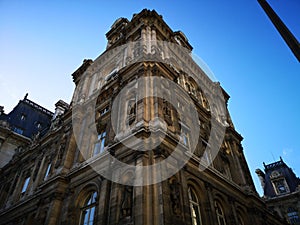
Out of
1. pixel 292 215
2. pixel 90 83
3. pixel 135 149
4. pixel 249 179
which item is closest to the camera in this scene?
pixel 135 149

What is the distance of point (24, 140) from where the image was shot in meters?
35.0

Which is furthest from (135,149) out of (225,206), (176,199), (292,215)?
(292,215)

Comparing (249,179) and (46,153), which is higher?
(46,153)

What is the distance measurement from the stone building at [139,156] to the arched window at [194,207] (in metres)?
0.05

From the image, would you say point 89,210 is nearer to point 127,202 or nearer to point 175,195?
point 127,202

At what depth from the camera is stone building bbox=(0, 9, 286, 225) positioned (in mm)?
11391

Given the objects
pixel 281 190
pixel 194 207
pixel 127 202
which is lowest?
pixel 127 202

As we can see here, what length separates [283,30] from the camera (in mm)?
5406

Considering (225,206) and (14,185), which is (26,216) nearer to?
(14,185)

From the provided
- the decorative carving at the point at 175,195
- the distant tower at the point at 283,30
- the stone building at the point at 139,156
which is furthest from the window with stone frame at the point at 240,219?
the distant tower at the point at 283,30

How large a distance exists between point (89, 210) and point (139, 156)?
16.0ft

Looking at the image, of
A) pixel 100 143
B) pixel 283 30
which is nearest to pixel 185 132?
pixel 100 143

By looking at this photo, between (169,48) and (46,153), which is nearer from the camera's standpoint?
(46,153)

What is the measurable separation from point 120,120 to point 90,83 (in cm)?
1165
